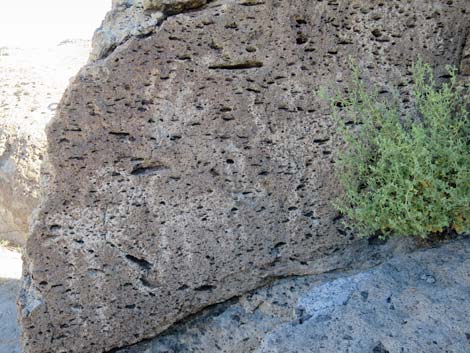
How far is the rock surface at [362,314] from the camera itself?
2051mm

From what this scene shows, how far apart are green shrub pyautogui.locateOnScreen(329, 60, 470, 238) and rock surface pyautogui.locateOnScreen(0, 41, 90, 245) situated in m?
3.90

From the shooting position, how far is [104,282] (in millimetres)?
2691

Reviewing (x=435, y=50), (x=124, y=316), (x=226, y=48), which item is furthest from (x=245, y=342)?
(x=435, y=50)

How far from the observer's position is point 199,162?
2688 mm

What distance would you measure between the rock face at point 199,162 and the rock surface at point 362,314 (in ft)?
0.43

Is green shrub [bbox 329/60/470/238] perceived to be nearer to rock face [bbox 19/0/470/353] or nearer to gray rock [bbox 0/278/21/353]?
rock face [bbox 19/0/470/353]

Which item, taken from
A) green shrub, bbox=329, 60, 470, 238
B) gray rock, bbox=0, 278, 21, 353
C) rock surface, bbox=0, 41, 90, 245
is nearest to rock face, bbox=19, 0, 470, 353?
green shrub, bbox=329, 60, 470, 238

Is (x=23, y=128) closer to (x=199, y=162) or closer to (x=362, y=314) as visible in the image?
(x=199, y=162)

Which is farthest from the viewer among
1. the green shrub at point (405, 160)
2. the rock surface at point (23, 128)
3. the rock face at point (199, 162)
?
the rock surface at point (23, 128)

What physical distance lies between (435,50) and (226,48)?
3.16 ft

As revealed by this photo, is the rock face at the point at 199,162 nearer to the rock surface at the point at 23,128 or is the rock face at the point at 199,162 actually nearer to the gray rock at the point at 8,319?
the gray rock at the point at 8,319

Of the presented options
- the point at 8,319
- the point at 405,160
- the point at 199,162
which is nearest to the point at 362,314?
the point at 405,160

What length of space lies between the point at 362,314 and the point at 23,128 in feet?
15.0

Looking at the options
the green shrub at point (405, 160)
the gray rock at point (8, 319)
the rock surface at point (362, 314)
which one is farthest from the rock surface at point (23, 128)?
the green shrub at point (405, 160)
